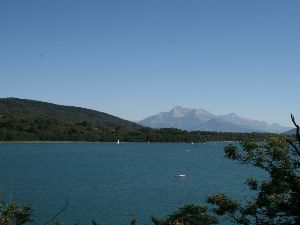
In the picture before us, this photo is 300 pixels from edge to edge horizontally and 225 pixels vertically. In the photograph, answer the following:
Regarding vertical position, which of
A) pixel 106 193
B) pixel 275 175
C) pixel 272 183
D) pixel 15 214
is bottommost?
pixel 106 193

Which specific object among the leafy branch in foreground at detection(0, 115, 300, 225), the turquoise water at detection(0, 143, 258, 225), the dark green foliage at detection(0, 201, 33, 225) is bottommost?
the turquoise water at detection(0, 143, 258, 225)

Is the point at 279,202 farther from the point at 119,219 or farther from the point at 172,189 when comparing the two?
the point at 172,189

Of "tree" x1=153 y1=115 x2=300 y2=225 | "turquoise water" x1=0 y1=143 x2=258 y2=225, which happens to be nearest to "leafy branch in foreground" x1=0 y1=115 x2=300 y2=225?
"tree" x1=153 y1=115 x2=300 y2=225

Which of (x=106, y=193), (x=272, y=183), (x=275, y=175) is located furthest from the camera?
(x=106, y=193)

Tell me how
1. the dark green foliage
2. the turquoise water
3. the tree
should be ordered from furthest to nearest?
the turquoise water → the dark green foliage → the tree

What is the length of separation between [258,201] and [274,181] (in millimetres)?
1231

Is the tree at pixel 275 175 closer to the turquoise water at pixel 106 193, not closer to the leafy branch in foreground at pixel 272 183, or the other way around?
the leafy branch in foreground at pixel 272 183

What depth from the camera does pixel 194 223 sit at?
776 inches

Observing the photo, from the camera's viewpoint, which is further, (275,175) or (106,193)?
(106,193)

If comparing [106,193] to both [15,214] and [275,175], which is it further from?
[275,175]

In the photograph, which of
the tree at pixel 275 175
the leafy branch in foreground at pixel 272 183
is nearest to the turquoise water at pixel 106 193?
the leafy branch in foreground at pixel 272 183

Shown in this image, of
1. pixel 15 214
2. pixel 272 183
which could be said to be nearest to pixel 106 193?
pixel 15 214

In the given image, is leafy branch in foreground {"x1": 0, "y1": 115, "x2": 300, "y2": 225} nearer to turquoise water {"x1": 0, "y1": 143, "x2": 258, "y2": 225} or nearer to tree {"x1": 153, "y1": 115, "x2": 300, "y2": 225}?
tree {"x1": 153, "y1": 115, "x2": 300, "y2": 225}

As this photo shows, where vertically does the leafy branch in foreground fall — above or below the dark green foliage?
above
